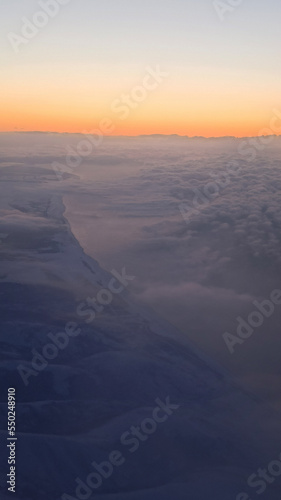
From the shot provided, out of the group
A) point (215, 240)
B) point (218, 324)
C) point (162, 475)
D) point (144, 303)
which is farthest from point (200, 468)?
point (215, 240)

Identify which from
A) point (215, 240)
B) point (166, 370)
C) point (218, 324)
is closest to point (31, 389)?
point (166, 370)

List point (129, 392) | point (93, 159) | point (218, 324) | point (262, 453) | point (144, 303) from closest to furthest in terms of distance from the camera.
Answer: point (262, 453)
point (129, 392)
point (218, 324)
point (144, 303)
point (93, 159)

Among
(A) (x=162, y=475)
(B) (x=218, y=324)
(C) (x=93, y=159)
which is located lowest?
(A) (x=162, y=475)

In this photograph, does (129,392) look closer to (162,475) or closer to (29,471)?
(162,475)

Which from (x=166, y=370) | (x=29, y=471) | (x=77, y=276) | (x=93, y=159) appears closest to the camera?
(x=29, y=471)

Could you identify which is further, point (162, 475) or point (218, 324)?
point (218, 324)

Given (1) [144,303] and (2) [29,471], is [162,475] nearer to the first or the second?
(2) [29,471]

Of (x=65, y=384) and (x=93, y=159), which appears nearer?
(x=65, y=384)

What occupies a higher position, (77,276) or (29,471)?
(77,276)

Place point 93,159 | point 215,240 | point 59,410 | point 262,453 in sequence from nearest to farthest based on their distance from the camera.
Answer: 1. point 262,453
2. point 59,410
3. point 215,240
4. point 93,159
